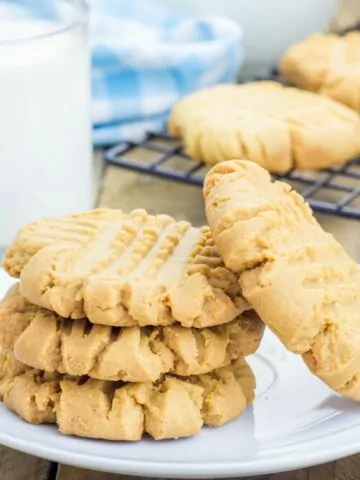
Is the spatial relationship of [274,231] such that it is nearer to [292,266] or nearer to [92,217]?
[292,266]

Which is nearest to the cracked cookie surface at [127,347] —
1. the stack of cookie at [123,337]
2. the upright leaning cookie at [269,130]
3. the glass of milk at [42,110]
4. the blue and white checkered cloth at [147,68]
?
the stack of cookie at [123,337]

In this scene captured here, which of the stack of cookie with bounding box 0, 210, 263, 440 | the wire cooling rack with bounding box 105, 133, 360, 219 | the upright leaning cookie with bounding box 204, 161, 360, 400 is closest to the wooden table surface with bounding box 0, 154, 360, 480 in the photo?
the wire cooling rack with bounding box 105, 133, 360, 219

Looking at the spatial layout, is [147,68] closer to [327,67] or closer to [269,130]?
[327,67]

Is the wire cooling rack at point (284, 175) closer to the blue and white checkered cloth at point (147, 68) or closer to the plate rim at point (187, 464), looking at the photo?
the blue and white checkered cloth at point (147, 68)

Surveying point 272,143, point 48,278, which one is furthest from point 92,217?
point 272,143

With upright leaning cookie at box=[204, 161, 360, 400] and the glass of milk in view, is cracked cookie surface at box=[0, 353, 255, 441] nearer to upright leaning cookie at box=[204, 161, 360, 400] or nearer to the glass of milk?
upright leaning cookie at box=[204, 161, 360, 400]
